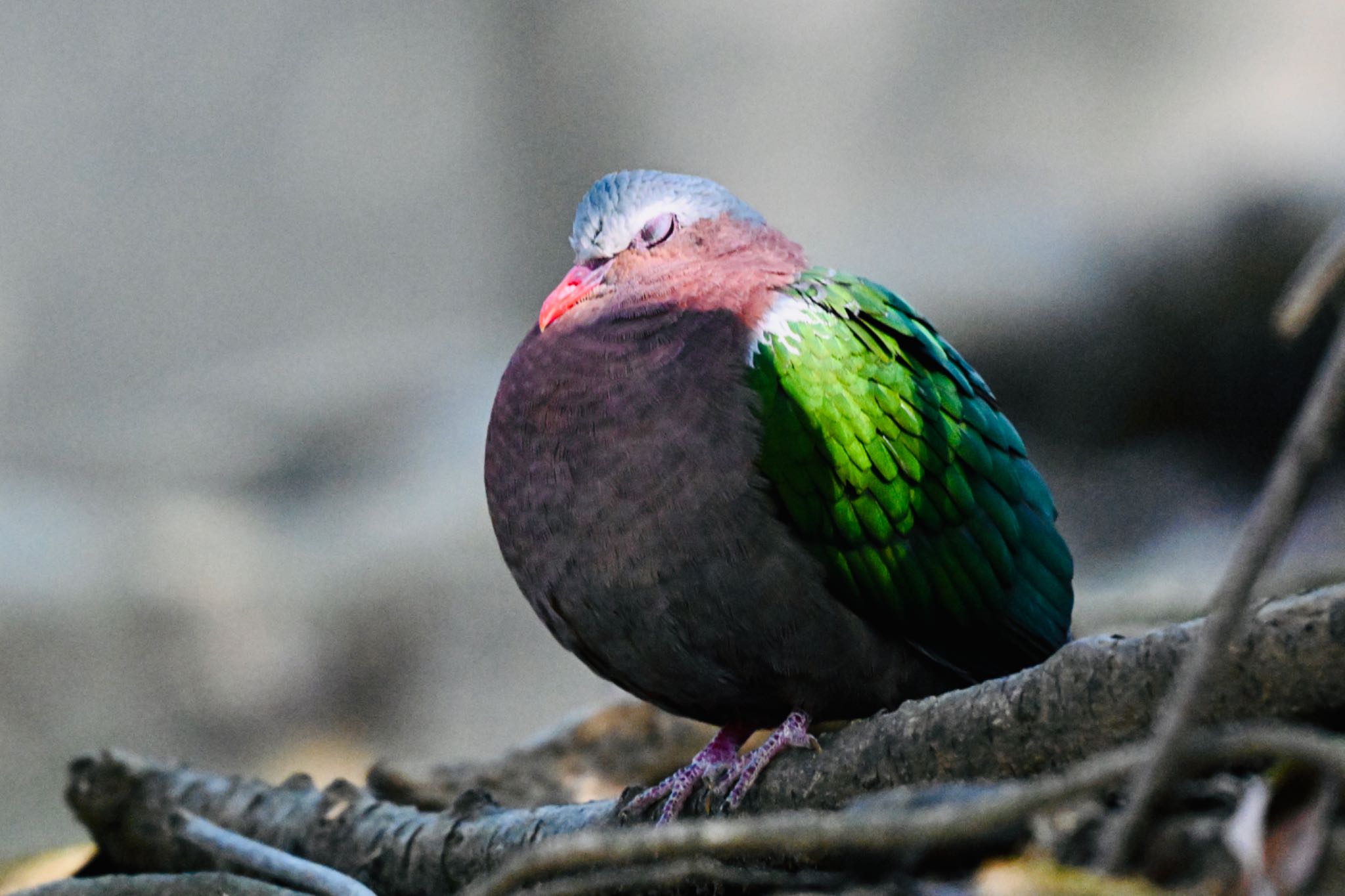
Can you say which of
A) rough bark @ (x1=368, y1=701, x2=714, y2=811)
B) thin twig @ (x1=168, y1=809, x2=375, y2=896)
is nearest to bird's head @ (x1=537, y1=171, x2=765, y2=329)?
thin twig @ (x1=168, y1=809, x2=375, y2=896)

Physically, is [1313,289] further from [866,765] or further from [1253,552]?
[866,765]

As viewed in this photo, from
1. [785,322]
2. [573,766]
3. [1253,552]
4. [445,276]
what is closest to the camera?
[1253,552]

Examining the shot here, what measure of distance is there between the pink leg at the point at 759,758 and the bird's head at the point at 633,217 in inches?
35.1

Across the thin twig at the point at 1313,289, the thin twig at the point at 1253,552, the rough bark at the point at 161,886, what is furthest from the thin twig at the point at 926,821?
the rough bark at the point at 161,886

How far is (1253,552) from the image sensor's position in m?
0.94

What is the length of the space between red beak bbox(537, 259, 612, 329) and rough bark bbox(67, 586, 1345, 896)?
2.82ft

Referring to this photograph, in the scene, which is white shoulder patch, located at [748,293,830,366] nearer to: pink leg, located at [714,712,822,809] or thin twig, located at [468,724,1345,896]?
pink leg, located at [714,712,822,809]

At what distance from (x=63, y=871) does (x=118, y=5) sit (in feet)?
15.4

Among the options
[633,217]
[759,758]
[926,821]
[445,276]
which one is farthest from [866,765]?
[445,276]

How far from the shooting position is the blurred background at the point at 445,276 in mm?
5758

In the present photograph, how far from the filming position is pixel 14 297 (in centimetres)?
620

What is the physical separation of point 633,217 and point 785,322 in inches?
19.0

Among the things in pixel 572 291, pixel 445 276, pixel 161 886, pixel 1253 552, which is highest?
pixel 445 276

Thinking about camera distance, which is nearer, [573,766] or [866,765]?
[866,765]
